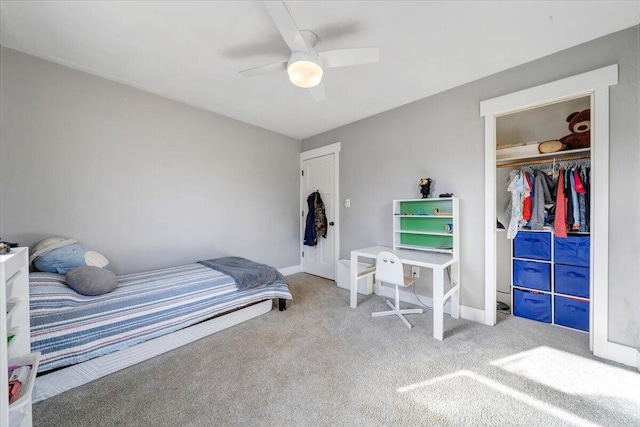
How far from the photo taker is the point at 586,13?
1.62 m

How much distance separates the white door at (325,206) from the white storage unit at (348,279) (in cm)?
36

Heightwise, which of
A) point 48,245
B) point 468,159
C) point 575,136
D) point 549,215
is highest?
point 575,136

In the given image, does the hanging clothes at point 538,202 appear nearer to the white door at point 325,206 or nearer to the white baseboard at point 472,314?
the white baseboard at point 472,314

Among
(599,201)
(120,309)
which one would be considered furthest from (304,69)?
(599,201)

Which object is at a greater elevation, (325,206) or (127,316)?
(325,206)

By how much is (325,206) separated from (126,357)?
9.87ft

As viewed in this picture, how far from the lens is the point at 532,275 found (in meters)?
2.57

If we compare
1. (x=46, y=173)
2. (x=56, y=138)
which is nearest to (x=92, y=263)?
(x=46, y=173)

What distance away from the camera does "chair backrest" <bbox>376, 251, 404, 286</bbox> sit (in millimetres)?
2307

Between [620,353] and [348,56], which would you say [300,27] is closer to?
[348,56]

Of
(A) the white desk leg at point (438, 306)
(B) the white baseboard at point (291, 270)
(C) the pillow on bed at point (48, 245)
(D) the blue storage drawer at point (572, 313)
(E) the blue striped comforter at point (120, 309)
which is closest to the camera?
(E) the blue striped comforter at point (120, 309)

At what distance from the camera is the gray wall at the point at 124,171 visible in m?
2.04

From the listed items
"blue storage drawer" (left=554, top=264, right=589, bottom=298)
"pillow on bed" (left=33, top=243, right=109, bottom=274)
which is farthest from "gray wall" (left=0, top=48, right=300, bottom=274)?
"blue storage drawer" (left=554, top=264, right=589, bottom=298)

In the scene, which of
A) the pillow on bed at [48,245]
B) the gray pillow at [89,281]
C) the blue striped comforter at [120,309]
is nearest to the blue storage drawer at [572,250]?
the blue striped comforter at [120,309]
